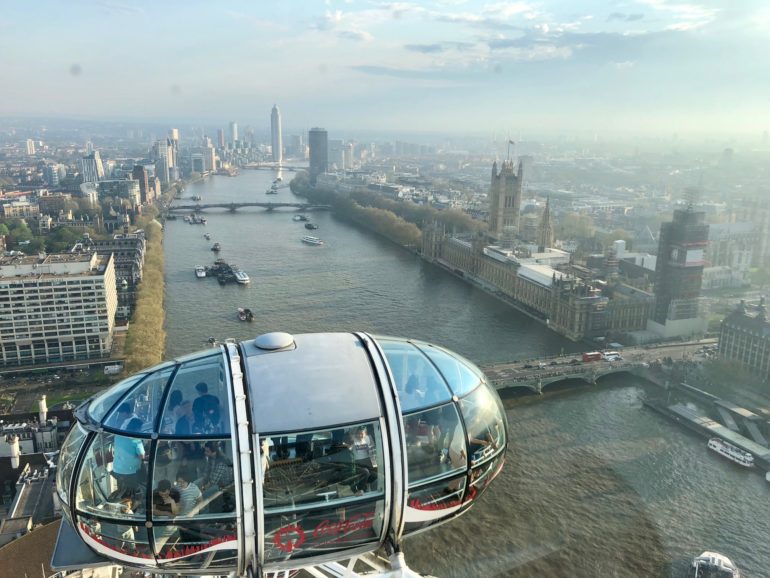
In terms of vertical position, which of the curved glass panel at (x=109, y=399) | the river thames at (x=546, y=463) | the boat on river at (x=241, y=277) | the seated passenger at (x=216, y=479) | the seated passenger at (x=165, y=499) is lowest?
the river thames at (x=546, y=463)

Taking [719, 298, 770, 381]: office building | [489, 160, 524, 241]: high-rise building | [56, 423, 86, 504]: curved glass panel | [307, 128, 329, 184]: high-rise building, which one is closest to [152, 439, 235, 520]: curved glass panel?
[56, 423, 86, 504]: curved glass panel

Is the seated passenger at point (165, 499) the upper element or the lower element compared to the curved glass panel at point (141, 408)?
lower

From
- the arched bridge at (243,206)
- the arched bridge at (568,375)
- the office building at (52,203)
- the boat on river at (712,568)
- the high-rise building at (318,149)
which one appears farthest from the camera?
the high-rise building at (318,149)

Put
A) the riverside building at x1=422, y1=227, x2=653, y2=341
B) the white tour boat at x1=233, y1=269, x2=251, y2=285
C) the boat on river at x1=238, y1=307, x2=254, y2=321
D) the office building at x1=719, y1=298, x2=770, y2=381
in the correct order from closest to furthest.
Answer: the office building at x1=719, y1=298, x2=770, y2=381 < the riverside building at x1=422, y1=227, x2=653, y2=341 < the boat on river at x1=238, y1=307, x2=254, y2=321 < the white tour boat at x1=233, y1=269, x2=251, y2=285

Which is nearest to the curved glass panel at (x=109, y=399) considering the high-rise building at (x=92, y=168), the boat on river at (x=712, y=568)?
the boat on river at (x=712, y=568)

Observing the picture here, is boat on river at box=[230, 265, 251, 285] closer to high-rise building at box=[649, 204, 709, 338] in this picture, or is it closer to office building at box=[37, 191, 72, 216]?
high-rise building at box=[649, 204, 709, 338]

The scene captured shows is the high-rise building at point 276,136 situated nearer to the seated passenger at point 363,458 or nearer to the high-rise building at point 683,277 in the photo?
the high-rise building at point 683,277
